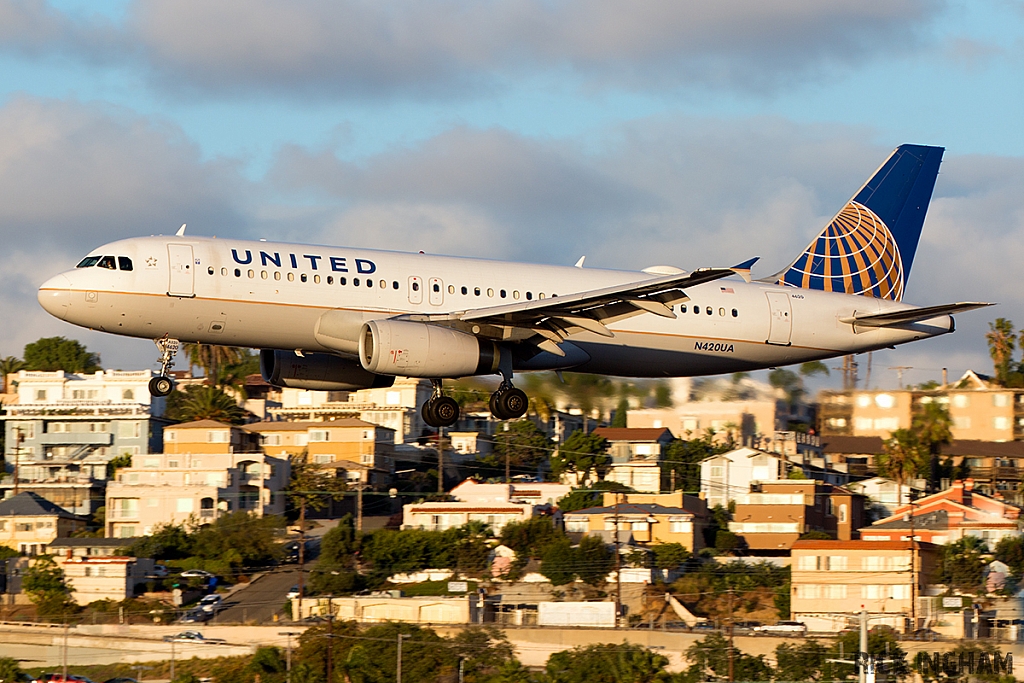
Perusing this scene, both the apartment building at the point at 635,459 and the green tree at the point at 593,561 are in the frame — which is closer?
the green tree at the point at 593,561

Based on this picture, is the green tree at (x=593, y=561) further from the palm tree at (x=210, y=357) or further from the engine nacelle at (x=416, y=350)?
the palm tree at (x=210, y=357)

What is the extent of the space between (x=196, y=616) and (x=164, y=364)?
113 ft

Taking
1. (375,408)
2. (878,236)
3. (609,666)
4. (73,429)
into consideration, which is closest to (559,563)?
(609,666)

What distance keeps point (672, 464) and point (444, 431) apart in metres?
21.0

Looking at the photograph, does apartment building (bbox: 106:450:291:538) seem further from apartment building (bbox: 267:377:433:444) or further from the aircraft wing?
the aircraft wing

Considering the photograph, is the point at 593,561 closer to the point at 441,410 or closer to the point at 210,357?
the point at 441,410

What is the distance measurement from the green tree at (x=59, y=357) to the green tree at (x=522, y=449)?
2244 inches

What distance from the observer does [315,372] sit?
1410 inches

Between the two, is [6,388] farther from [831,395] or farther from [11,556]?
[831,395]

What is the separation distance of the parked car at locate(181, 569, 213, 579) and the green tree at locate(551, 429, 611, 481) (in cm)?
2983

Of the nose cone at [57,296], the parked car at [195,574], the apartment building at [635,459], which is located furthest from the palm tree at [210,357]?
the nose cone at [57,296]

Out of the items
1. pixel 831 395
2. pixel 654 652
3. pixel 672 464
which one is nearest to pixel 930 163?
pixel 831 395

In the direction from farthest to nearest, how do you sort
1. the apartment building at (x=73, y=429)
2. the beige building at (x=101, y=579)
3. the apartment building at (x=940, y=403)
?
1. the apartment building at (x=73, y=429)
2. the beige building at (x=101, y=579)
3. the apartment building at (x=940, y=403)

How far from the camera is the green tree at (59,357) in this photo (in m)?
144
